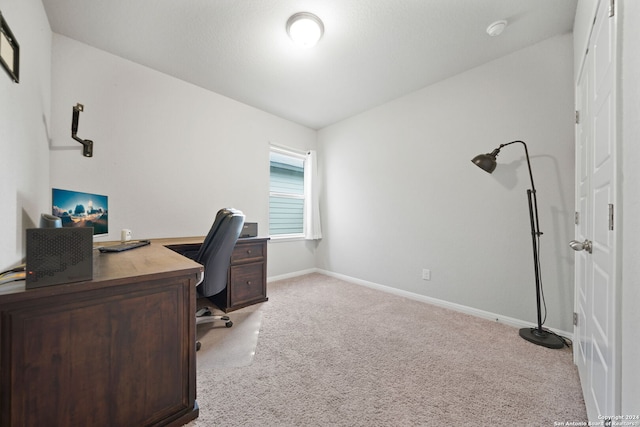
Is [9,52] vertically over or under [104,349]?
over

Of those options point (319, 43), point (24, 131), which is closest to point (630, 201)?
point (319, 43)

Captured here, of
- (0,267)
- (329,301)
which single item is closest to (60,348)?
(0,267)

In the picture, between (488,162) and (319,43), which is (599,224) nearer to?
(488,162)

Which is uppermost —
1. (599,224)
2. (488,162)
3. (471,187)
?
(488,162)

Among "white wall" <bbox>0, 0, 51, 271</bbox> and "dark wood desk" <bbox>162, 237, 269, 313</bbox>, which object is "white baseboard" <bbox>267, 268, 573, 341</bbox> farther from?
"white wall" <bbox>0, 0, 51, 271</bbox>

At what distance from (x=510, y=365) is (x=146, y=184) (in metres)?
3.48

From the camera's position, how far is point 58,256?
82 cm

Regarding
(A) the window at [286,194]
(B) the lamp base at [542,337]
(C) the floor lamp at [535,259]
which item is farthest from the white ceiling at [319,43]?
(B) the lamp base at [542,337]

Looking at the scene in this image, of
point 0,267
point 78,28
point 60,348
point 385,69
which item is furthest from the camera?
point 385,69

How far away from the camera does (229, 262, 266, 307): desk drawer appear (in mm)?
2490

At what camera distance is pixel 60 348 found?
0.83m

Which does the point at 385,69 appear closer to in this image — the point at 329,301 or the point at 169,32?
the point at 169,32

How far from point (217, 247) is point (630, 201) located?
6.77 feet

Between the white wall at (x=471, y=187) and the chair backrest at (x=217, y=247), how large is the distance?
79.7 inches
